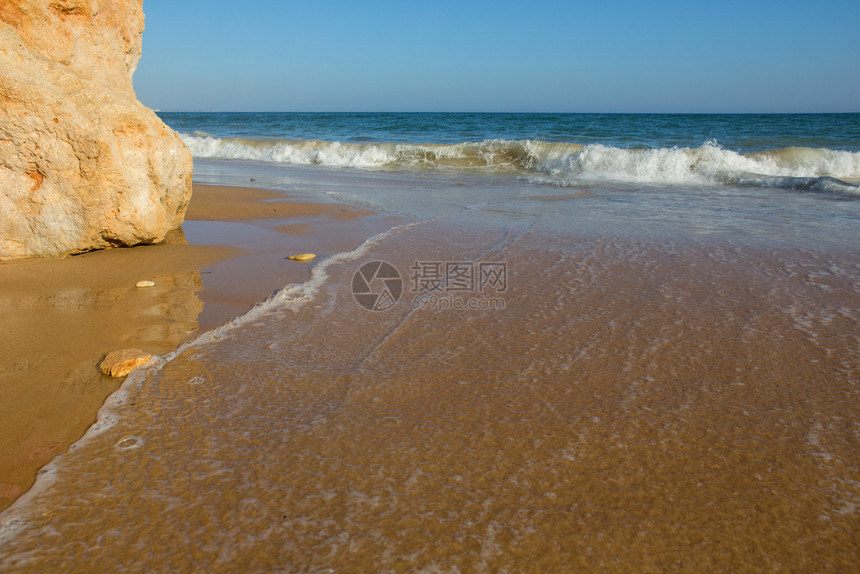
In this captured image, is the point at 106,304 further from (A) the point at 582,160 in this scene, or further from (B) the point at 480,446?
(A) the point at 582,160

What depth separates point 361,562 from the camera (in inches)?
54.8

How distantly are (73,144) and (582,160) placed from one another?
11.1 m

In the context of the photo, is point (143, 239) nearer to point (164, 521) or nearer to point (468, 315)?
point (468, 315)

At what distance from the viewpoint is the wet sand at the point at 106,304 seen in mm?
2025

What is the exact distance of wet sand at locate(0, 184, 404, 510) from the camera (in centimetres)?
203

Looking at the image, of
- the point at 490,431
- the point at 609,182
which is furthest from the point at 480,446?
the point at 609,182

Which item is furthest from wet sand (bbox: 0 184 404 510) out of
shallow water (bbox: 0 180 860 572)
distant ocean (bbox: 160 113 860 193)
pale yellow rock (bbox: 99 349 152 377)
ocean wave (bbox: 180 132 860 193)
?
ocean wave (bbox: 180 132 860 193)

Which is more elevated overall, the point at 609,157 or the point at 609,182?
the point at 609,157

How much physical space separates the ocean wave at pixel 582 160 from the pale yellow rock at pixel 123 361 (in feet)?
28.2

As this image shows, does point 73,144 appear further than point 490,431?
Yes

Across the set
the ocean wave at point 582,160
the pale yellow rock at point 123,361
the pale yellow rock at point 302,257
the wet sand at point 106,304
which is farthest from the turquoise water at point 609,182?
the pale yellow rock at point 123,361

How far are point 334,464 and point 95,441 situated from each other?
84cm

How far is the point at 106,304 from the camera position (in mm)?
3236

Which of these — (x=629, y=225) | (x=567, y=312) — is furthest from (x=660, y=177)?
(x=567, y=312)
